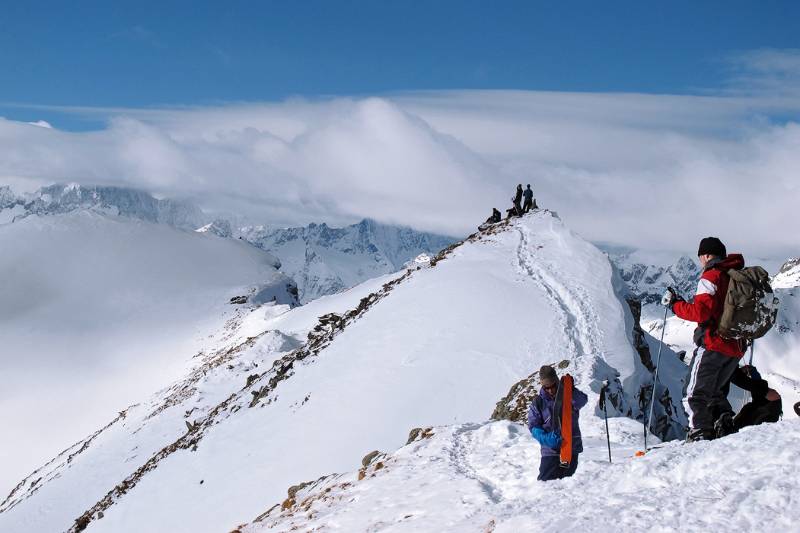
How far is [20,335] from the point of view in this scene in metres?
84.9

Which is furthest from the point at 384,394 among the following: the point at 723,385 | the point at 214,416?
the point at 723,385

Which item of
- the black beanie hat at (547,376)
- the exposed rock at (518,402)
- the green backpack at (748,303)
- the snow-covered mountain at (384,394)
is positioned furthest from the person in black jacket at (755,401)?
the exposed rock at (518,402)

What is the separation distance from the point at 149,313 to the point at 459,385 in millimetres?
76552

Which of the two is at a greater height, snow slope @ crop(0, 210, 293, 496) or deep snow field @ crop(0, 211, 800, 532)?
snow slope @ crop(0, 210, 293, 496)

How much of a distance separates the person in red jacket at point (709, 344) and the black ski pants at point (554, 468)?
1.67 metres

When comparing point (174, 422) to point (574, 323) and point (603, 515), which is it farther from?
point (603, 515)

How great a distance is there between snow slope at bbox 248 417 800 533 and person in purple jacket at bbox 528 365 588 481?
0.33 metres

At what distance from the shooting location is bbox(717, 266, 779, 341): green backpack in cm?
814

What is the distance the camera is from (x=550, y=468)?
9656 millimetres

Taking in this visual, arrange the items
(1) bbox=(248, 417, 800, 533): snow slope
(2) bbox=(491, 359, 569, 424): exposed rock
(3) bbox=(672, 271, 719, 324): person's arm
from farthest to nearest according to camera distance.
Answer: (2) bbox=(491, 359, 569, 424): exposed rock
(3) bbox=(672, 271, 719, 324): person's arm
(1) bbox=(248, 417, 800, 533): snow slope

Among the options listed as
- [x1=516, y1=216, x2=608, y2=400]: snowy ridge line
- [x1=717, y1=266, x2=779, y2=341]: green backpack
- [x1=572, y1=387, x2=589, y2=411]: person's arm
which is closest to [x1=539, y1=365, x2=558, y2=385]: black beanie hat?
[x1=572, y1=387, x2=589, y2=411]: person's arm

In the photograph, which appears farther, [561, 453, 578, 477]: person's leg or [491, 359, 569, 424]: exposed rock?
[491, 359, 569, 424]: exposed rock

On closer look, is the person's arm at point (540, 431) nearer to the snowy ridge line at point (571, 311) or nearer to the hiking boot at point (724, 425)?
the hiking boot at point (724, 425)

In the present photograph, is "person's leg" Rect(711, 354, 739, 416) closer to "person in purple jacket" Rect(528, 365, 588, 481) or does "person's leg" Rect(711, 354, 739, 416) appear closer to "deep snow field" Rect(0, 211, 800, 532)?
"deep snow field" Rect(0, 211, 800, 532)
